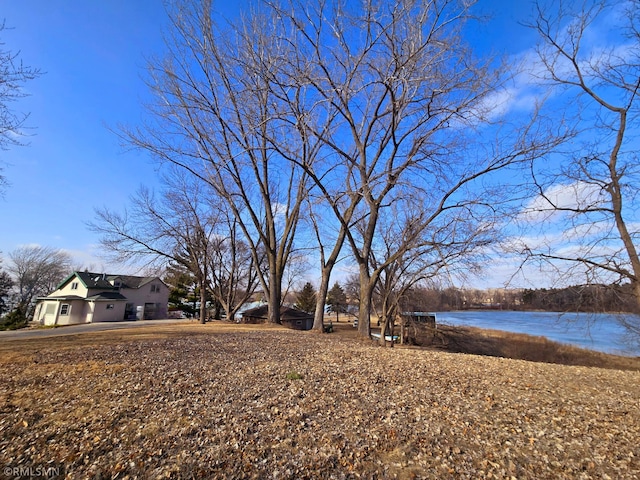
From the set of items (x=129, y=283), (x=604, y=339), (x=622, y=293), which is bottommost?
(x=604, y=339)

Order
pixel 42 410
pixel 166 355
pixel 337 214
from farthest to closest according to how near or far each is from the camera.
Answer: pixel 337 214 < pixel 166 355 < pixel 42 410

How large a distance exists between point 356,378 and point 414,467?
2.51 meters

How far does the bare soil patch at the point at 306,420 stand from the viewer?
272 cm

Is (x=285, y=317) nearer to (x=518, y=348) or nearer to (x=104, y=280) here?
(x=518, y=348)

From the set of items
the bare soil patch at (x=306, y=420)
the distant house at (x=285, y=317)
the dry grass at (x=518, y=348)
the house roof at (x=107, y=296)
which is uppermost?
the house roof at (x=107, y=296)

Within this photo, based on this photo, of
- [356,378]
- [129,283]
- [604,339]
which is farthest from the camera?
[129,283]

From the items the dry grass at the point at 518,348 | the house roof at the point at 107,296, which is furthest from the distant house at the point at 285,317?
the house roof at the point at 107,296

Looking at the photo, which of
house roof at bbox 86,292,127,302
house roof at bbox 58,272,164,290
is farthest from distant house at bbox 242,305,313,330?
house roof at bbox 58,272,164,290

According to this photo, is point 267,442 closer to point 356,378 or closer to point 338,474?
point 338,474

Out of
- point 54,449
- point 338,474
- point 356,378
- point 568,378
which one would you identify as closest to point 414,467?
point 338,474

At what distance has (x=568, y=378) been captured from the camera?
5.87 meters

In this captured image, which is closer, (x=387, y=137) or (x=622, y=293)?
(x=622, y=293)

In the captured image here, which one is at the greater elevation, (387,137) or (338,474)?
(387,137)

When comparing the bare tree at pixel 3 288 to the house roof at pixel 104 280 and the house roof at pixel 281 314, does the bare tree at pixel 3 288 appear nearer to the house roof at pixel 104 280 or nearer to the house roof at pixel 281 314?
the house roof at pixel 104 280
